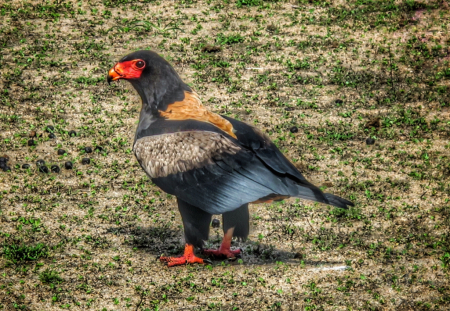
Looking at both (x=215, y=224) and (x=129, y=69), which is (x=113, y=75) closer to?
(x=129, y=69)

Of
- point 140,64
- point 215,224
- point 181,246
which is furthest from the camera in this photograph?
point 215,224

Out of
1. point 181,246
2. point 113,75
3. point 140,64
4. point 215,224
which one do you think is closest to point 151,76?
point 140,64

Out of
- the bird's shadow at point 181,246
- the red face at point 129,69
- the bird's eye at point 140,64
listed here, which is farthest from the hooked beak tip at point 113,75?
the bird's shadow at point 181,246

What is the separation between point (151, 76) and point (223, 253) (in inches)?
80.7

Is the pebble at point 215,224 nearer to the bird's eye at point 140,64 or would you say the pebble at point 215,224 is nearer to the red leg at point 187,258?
the red leg at point 187,258

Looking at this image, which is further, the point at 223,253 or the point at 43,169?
the point at 43,169

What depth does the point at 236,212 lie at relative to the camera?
22.9 feet

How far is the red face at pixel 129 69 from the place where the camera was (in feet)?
23.1

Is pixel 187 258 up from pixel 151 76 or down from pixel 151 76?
down

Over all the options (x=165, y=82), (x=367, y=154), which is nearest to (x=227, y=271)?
(x=165, y=82)

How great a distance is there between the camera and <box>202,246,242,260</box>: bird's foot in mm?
7234

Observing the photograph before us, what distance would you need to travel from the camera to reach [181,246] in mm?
7605

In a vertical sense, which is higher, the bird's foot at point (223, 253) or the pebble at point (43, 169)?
the pebble at point (43, 169)

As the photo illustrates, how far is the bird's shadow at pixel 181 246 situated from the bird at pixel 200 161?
26cm
